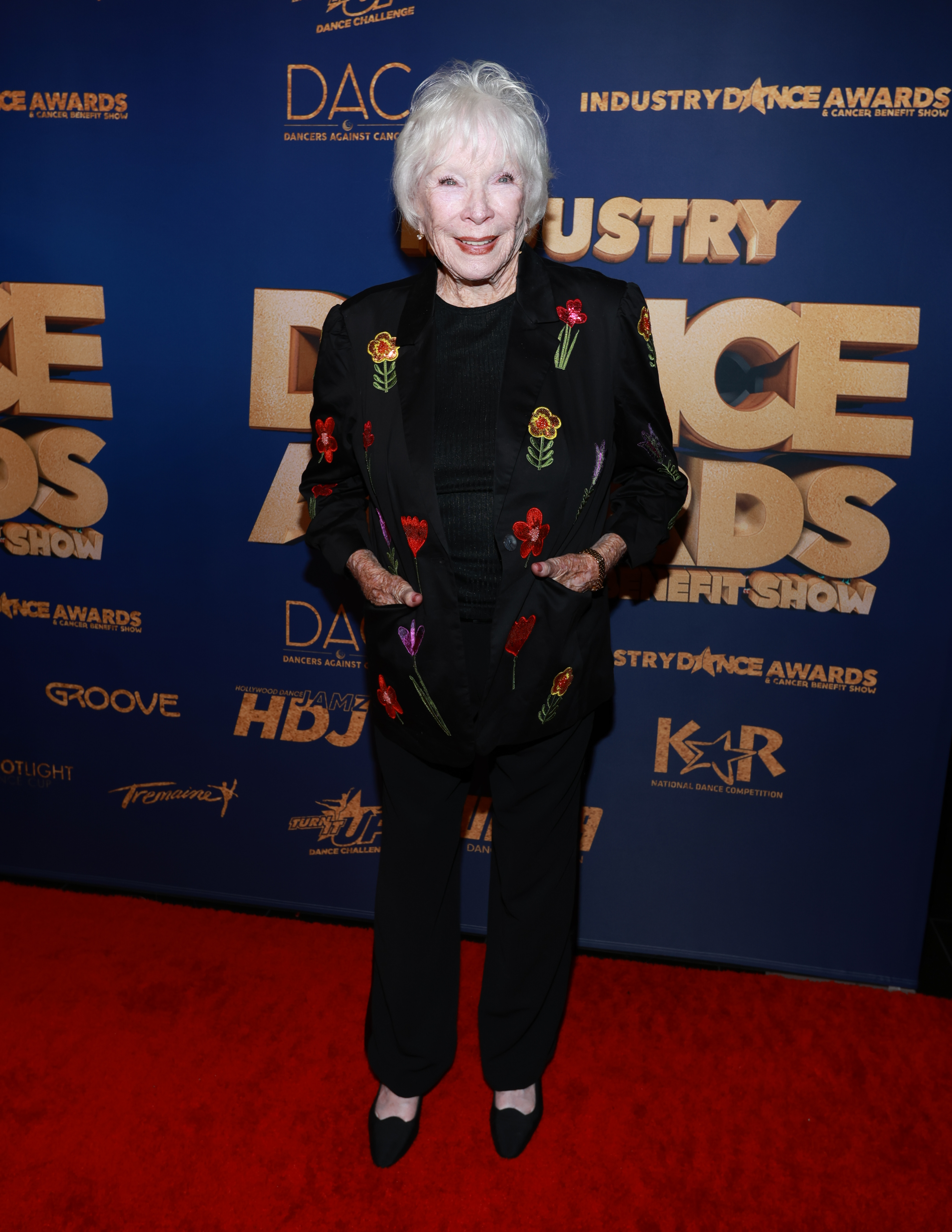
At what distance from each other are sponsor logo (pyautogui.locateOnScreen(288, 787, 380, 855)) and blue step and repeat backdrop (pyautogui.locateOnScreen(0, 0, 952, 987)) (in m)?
0.01

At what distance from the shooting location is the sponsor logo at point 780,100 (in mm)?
1659

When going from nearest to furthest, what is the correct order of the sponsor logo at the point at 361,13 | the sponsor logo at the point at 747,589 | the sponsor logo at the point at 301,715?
1. the sponsor logo at the point at 361,13
2. the sponsor logo at the point at 747,589
3. the sponsor logo at the point at 301,715

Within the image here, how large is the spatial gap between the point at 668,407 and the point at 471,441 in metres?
0.72

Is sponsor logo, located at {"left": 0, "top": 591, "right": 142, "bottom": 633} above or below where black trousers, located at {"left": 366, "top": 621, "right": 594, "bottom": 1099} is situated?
above

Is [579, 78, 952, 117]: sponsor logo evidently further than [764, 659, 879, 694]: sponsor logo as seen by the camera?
No

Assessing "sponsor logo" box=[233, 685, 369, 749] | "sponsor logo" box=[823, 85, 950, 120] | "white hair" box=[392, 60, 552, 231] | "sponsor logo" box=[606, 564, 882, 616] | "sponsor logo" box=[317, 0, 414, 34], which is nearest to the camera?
"white hair" box=[392, 60, 552, 231]

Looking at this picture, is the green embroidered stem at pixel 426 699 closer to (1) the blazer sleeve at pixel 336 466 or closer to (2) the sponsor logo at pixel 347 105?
(1) the blazer sleeve at pixel 336 466

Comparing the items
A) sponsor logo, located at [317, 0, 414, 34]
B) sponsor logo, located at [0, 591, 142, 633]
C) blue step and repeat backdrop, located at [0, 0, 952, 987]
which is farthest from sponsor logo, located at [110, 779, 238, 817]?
sponsor logo, located at [317, 0, 414, 34]

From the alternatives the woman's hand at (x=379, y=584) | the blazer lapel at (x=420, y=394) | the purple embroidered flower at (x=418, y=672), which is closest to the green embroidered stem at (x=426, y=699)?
the purple embroidered flower at (x=418, y=672)

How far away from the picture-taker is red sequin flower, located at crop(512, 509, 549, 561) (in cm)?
130

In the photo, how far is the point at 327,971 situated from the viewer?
80.7 inches

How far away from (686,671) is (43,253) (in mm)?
1813

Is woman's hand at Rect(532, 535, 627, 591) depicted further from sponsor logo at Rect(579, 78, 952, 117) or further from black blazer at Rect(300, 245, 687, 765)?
sponsor logo at Rect(579, 78, 952, 117)

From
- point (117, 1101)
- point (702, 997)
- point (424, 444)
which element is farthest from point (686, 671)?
point (117, 1101)
